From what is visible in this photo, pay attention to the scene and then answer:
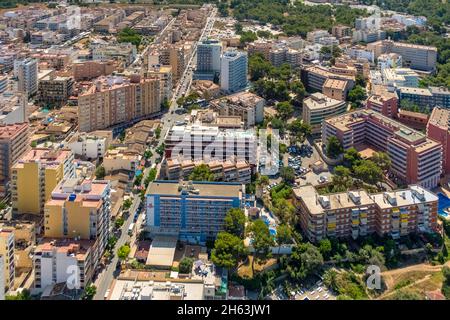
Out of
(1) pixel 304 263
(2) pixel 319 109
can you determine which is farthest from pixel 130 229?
(2) pixel 319 109

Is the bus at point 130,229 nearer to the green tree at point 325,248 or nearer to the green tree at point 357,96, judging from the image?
the green tree at point 325,248

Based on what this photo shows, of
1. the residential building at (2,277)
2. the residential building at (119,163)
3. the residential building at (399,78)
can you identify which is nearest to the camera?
the residential building at (2,277)

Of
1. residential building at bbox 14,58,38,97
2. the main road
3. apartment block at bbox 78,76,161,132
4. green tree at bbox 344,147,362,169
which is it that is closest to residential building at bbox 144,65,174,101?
the main road

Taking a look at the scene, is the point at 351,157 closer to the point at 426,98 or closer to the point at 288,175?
the point at 288,175

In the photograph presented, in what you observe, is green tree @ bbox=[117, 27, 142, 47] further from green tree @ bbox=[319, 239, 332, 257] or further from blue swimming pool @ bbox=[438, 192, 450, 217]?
green tree @ bbox=[319, 239, 332, 257]

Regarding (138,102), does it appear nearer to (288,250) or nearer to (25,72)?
(25,72)

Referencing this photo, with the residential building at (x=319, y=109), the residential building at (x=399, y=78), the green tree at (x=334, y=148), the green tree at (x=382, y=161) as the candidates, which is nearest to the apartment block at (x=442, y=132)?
the green tree at (x=382, y=161)

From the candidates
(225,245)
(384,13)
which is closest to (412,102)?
(225,245)

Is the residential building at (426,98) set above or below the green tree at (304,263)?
above
